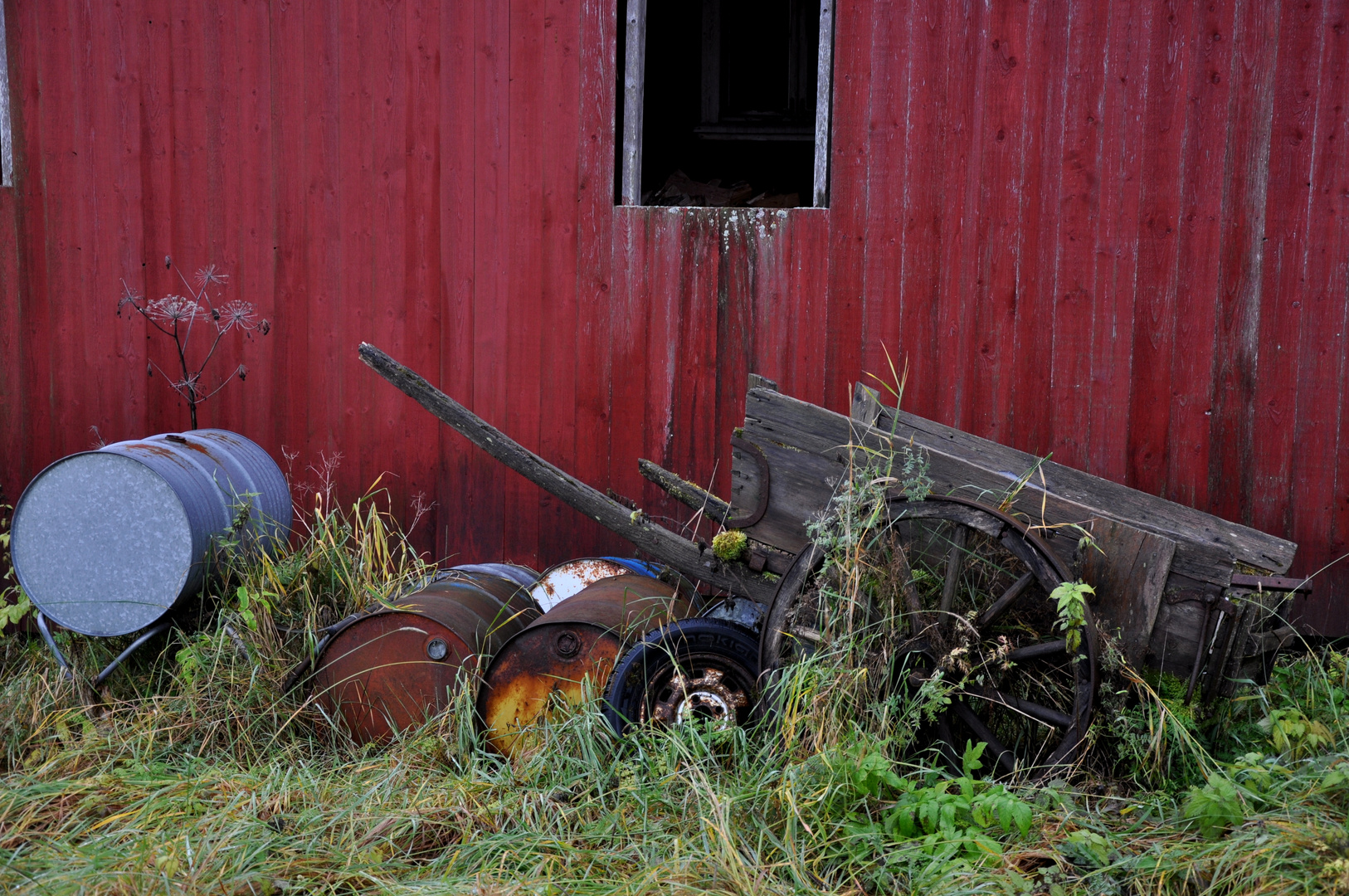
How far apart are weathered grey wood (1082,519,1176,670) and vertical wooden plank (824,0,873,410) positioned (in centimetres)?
184

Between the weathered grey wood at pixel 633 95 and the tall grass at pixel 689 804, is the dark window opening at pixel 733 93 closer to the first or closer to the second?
the weathered grey wood at pixel 633 95

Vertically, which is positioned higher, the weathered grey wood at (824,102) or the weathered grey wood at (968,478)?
the weathered grey wood at (824,102)

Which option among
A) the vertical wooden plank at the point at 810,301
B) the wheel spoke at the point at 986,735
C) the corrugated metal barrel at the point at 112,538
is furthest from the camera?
the vertical wooden plank at the point at 810,301

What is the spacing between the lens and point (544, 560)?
5043 millimetres

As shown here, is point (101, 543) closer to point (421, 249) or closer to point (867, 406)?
point (421, 249)

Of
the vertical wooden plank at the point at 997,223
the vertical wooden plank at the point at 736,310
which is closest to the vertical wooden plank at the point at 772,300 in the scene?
the vertical wooden plank at the point at 736,310

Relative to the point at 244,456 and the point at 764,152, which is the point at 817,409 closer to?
the point at 244,456

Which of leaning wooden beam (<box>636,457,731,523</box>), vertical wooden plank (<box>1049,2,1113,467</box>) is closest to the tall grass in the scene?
leaning wooden beam (<box>636,457,731,523</box>)

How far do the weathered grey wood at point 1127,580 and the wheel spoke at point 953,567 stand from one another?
14.2 inches

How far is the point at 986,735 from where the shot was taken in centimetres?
295

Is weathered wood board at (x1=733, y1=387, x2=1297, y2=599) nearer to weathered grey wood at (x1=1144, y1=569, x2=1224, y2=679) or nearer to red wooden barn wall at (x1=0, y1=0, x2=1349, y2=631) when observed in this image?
weathered grey wood at (x1=1144, y1=569, x2=1224, y2=679)

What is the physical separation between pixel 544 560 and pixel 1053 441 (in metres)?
2.63

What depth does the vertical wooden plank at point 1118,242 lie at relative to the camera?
444cm

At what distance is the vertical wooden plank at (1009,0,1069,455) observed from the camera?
4.50m
